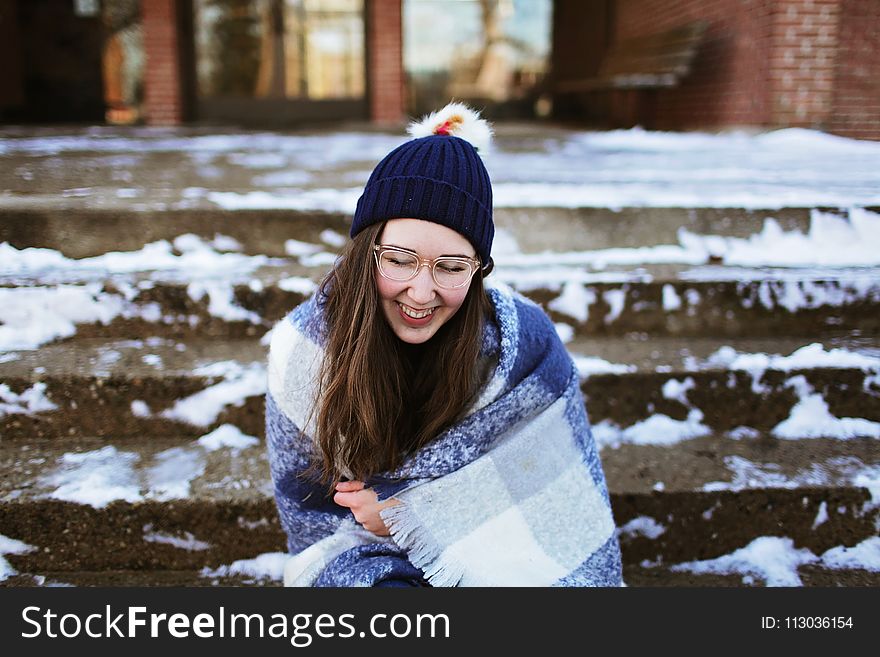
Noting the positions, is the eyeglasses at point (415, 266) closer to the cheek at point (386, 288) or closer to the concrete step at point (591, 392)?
the cheek at point (386, 288)

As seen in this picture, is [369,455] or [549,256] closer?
[369,455]

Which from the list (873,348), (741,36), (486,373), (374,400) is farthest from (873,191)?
(741,36)

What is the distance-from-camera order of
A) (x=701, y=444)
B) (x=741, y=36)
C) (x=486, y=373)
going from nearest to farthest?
(x=486, y=373) < (x=701, y=444) < (x=741, y=36)

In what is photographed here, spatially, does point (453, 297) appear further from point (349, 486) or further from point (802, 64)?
point (802, 64)

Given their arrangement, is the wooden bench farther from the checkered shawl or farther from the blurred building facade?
the checkered shawl

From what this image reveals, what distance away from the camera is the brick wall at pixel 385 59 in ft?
25.2

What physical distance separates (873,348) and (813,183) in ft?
4.44

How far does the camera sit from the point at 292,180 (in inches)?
136

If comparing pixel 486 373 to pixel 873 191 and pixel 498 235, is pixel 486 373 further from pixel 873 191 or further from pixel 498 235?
pixel 873 191

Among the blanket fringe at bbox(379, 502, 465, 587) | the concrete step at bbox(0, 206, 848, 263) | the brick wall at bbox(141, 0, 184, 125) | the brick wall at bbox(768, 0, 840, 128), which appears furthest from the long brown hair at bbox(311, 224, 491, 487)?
the brick wall at bbox(141, 0, 184, 125)

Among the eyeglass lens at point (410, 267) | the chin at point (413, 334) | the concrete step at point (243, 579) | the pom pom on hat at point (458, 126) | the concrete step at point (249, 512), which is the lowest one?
the concrete step at point (243, 579)

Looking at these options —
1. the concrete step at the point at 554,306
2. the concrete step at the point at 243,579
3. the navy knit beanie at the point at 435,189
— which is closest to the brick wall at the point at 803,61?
the concrete step at the point at 554,306

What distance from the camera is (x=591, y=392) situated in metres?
2.09

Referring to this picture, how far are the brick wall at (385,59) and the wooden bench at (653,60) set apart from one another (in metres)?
2.30
